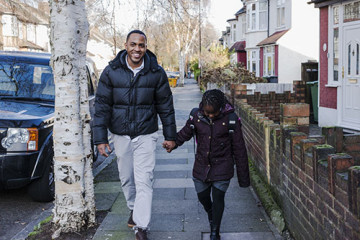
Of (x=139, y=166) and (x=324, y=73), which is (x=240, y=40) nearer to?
(x=324, y=73)

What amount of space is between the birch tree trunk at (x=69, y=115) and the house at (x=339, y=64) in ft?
26.0

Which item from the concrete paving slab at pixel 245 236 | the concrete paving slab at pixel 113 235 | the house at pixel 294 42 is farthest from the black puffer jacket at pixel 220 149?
the house at pixel 294 42

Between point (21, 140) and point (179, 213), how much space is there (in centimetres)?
215

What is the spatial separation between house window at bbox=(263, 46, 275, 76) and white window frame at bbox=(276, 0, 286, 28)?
5.57ft

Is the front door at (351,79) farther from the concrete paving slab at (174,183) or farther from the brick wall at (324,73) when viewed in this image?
the concrete paving slab at (174,183)

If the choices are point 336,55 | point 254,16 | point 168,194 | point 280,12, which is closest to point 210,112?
point 168,194

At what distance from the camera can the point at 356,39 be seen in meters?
10.7

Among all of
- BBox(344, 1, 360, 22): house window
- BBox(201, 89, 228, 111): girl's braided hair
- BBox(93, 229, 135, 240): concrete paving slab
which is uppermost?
BBox(344, 1, 360, 22): house window

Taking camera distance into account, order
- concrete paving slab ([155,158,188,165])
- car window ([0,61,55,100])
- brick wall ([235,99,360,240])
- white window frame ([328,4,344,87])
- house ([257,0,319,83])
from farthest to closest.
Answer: house ([257,0,319,83]) < white window frame ([328,4,344,87]) < concrete paving slab ([155,158,188,165]) < car window ([0,61,55,100]) < brick wall ([235,99,360,240])

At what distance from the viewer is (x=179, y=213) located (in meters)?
5.30

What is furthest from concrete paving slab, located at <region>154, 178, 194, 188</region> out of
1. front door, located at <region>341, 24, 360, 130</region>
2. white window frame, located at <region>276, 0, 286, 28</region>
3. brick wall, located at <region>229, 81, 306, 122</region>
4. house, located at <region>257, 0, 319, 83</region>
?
white window frame, located at <region>276, 0, 286, 28</region>

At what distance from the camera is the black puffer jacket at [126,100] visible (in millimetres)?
4418

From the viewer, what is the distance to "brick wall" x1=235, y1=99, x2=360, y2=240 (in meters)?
2.67

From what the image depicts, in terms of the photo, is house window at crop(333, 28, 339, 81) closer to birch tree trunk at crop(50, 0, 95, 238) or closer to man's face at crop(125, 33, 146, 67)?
man's face at crop(125, 33, 146, 67)
